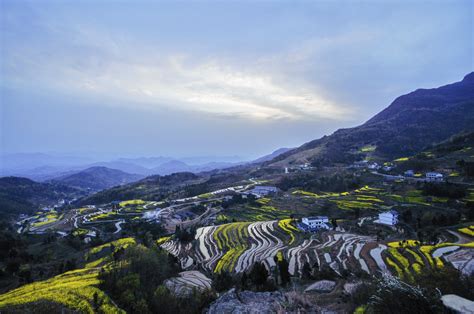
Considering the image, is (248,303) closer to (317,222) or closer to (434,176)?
(317,222)

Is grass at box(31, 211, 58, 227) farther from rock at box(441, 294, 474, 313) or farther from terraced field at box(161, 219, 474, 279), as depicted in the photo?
rock at box(441, 294, 474, 313)

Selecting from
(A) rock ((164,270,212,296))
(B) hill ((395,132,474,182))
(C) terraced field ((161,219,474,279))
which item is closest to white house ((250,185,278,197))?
(C) terraced field ((161,219,474,279))

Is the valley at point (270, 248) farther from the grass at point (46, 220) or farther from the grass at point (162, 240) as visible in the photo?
the grass at point (162, 240)

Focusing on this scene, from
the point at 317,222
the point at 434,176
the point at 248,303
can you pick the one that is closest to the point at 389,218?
the point at 317,222

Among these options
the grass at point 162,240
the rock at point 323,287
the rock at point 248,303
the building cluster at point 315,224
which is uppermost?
the rock at point 248,303

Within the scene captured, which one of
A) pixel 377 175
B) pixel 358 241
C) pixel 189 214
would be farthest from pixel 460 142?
pixel 189 214

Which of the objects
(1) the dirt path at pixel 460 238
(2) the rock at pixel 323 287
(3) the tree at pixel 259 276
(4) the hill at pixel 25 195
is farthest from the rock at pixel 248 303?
(4) the hill at pixel 25 195

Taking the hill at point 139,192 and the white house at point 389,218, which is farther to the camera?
the hill at point 139,192
